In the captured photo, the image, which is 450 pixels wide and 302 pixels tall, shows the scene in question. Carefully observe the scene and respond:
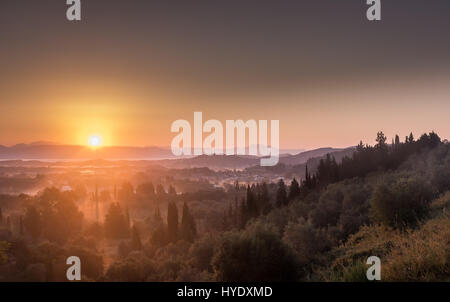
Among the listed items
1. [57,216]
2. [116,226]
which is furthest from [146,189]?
[57,216]

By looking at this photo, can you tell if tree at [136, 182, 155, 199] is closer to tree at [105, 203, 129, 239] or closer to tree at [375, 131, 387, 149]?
tree at [105, 203, 129, 239]

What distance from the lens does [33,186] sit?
14875 centimetres

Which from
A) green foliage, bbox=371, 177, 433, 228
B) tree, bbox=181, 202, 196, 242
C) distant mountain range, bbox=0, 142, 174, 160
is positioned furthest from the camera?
tree, bbox=181, 202, 196, 242

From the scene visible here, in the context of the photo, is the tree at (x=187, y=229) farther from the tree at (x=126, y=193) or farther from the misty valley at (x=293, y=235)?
the tree at (x=126, y=193)

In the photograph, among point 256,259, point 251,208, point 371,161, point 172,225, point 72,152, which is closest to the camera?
point 256,259

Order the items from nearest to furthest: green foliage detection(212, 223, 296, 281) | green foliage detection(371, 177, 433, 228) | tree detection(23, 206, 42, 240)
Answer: green foliage detection(212, 223, 296, 281) < green foliage detection(371, 177, 433, 228) < tree detection(23, 206, 42, 240)

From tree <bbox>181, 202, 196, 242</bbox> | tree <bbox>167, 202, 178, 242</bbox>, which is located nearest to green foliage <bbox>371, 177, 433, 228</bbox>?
tree <bbox>181, 202, 196, 242</bbox>

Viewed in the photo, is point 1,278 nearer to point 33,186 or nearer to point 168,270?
point 168,270

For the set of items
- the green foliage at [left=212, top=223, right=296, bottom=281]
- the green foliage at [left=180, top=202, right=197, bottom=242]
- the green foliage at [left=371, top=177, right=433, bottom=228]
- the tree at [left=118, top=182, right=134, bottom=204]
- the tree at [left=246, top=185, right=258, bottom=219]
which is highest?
the green foliage at [left=371, top=177, right=433, bottom=228]

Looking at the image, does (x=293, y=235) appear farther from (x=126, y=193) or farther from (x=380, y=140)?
(x=126, y=193)

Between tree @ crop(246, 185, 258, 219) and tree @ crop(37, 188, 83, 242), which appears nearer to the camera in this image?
tree @ crop(246, 185, 258, 219)

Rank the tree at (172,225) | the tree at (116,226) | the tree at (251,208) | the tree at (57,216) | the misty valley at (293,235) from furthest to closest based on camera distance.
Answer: the tree at (116,226) < the tree at (57,216) < the tree at (172,225) < the tree at (251,208) < the misty valley at (293,235)

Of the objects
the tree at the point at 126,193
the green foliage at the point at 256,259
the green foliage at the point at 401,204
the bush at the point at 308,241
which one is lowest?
the tree at the point at 126,193

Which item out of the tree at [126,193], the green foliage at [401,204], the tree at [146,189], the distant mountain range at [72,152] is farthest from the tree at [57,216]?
the tree at [146,189]
